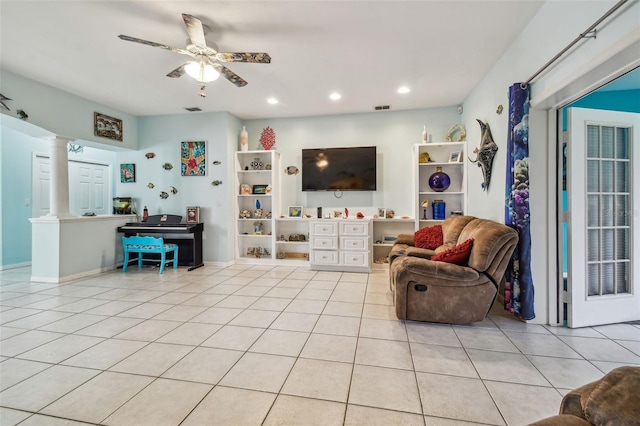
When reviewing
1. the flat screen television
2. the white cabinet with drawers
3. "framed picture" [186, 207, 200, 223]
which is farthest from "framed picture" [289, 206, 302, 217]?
"framed picture" [186, 207, 200, 223]

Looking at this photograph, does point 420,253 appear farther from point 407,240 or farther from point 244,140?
point 244,140

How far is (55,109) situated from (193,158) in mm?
1934

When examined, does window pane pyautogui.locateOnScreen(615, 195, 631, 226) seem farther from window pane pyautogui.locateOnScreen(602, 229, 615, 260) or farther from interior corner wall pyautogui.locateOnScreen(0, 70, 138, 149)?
interior corner wall pyautogui.locateOnScreen(0, 70, 138, 149)

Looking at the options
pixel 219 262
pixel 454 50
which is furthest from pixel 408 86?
pixel 219 262

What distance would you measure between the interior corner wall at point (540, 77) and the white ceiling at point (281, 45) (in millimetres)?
172

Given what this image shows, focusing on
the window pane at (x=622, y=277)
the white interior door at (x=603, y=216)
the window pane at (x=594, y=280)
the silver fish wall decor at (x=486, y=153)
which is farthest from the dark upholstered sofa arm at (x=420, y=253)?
the window pane at (x=622, y=277)

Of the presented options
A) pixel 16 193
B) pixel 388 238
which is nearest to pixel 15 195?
pixel 16 193

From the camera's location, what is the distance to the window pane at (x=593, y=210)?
2.60 meters

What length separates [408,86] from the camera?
3.99 metres

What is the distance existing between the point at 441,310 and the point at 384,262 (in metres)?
2.36

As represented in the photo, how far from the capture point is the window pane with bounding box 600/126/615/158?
2633 millimetres

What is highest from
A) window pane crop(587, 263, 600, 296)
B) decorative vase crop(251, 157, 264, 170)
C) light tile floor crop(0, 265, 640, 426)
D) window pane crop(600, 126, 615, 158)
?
decorative vase crop(251, 157, 264, 170)

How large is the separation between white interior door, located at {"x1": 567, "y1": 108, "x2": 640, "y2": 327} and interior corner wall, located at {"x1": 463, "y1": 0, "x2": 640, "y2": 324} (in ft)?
0.64

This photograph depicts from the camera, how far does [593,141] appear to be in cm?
262
